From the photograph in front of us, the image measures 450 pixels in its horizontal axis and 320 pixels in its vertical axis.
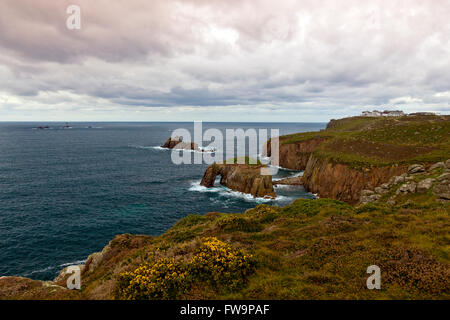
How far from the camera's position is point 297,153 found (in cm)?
9844

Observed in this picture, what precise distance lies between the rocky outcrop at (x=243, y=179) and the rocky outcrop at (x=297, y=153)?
97.4ft

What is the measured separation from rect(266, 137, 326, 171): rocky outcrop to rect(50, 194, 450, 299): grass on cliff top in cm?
7238

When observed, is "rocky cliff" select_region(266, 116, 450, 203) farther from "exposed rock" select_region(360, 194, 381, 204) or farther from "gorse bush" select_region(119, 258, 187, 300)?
"gorse bush" select_region(119, 258, 187, 300)

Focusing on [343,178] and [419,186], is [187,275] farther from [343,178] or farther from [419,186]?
[343,178]

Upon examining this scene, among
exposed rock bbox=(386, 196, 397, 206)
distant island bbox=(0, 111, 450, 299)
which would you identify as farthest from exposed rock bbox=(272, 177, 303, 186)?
exposed rock bbox=(386, 196, 397, 206)

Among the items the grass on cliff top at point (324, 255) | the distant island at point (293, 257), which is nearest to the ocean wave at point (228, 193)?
the distant island at point (293, 257)

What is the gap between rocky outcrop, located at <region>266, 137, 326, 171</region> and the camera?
9612 centimetres

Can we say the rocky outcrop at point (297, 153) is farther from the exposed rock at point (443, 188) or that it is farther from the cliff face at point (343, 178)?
the exposed rock at point (443, 188)

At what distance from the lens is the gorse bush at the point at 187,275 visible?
1154cm

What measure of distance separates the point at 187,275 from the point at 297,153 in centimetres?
9229

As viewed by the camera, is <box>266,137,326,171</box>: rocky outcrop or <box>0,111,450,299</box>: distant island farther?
<box>266,137,326,171</box>: rocky outcrop

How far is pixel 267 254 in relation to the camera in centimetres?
1532

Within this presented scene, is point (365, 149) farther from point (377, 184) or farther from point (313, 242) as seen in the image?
point (313, 242)

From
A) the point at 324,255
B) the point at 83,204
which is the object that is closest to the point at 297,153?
the point at 83,204
